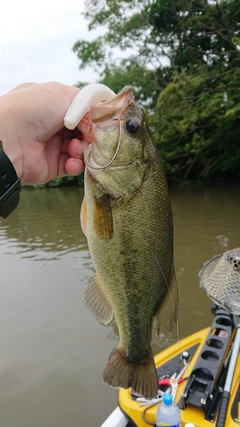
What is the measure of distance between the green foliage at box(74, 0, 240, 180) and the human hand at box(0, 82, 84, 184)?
15.3 metres

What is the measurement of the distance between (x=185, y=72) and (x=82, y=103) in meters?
21.4

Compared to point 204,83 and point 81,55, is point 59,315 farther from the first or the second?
point 81,55

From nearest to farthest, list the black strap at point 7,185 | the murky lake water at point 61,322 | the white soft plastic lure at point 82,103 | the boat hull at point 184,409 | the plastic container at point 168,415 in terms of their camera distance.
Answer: the white soft plastic lure at point 82,103 < the black strap at point 7,185 < the plastic container at point 168,415 < the boat hull at point 184,409 < the murky lake water at point 61,322

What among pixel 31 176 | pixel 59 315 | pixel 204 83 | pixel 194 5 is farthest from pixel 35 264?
pixel 194 5

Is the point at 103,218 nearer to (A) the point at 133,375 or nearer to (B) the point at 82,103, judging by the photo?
(B) the point at 82,103

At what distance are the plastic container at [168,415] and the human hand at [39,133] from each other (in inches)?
69.4

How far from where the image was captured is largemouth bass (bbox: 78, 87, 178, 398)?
158 centimetres

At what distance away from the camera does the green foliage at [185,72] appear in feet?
59.5

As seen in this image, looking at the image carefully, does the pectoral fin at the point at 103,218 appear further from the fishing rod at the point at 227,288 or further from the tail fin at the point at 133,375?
the fishing rod at the point at 227,288

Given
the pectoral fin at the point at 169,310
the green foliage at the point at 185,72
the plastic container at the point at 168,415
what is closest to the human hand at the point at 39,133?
the pectoral fin at the point at 169,310

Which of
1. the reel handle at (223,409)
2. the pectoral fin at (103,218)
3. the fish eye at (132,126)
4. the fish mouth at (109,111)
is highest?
the fish mouth at (109,111)

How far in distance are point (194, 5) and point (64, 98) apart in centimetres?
2202

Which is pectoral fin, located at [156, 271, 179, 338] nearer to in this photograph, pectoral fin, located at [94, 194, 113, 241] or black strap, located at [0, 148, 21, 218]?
pectoral fin, located at [94, 194, 113, 241]

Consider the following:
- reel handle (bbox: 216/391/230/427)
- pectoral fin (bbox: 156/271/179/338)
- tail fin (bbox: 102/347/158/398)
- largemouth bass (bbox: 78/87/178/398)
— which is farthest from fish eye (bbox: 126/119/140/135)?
reel handle (bbox: 216/391/230/427)
